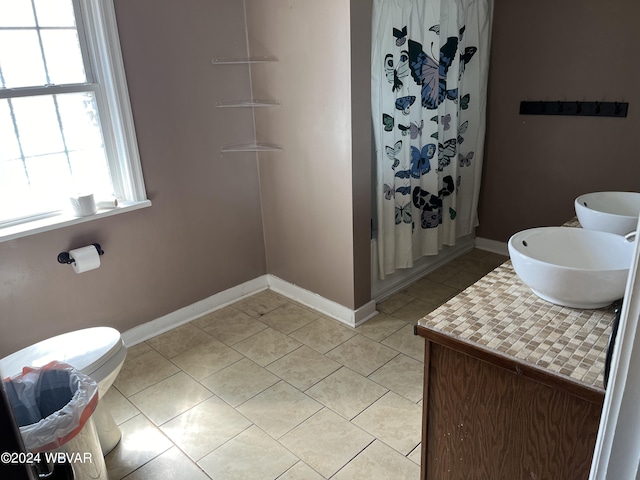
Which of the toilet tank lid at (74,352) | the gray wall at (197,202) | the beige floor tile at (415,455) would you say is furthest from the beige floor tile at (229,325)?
the beige floor tile at (415,455)

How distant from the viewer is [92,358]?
6.21ft

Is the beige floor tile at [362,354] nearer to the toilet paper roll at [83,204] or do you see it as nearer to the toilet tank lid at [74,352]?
the toilet tank lid at [74,352]

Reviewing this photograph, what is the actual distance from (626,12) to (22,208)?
3427mm

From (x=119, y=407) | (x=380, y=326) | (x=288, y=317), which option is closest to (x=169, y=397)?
(x=119, y=407)

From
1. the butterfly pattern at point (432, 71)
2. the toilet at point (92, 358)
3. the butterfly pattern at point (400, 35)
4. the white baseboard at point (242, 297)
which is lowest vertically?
the white baseboard at point (242, 297)

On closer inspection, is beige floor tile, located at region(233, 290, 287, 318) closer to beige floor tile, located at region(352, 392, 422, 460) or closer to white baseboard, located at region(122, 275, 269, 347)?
white baseboard, located at region(122, 275, 269, 347)

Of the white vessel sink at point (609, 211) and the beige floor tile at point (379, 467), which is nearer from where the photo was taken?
the white vessel sink at point (609, 211)

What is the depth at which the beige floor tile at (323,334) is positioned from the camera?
272cm

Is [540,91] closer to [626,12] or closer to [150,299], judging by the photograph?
[626,12]

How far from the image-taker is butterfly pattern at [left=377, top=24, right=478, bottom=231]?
279 centimetres

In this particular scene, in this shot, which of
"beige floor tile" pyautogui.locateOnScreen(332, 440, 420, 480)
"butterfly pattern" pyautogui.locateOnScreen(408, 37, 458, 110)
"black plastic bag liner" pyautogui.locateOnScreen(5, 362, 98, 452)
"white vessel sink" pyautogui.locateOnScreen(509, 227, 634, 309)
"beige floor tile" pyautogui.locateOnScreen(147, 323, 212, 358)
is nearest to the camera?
"white vessel sink" pyautogui.locateOnScreen(509, 227, 634, 309)

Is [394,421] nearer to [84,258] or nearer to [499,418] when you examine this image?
[499,418]

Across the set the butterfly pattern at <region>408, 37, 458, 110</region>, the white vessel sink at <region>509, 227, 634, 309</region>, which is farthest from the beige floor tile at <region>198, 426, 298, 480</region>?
the butterfly pattern at <region>408, 37, 458, 110</region>

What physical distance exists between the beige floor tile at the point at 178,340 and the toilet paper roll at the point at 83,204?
844 millimetres
